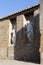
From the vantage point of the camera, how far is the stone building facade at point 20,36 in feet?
57.7

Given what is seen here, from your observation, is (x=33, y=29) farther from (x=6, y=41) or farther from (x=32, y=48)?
(x=6, y=41)

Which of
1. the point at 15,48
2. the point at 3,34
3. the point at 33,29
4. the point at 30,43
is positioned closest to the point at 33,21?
the point at 33,29

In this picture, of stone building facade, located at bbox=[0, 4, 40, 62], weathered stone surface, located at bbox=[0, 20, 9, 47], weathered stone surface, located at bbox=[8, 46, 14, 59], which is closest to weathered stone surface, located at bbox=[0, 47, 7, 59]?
stone building facade, located at bbox=[0, 4, 40, 62]

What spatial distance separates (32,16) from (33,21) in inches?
31.6

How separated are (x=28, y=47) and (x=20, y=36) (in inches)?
63.9

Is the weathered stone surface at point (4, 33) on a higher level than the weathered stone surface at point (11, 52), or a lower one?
higher

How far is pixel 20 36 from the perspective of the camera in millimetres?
19484

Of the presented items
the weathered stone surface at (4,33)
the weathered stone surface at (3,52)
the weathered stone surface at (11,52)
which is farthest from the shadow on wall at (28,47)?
the weathered stone surface at (4,33)

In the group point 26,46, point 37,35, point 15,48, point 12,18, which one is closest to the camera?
point 37,35

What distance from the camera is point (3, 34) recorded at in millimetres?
21844

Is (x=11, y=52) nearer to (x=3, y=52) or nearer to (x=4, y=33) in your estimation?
(x=3, y=52)

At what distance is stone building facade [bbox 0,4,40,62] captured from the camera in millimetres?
17578

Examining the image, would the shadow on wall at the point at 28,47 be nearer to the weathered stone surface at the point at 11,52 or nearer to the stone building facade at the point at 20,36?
the stone building facade at the point at 20,36

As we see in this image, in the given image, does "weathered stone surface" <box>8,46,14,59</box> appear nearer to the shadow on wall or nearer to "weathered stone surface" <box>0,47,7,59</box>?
the shadow on wall
